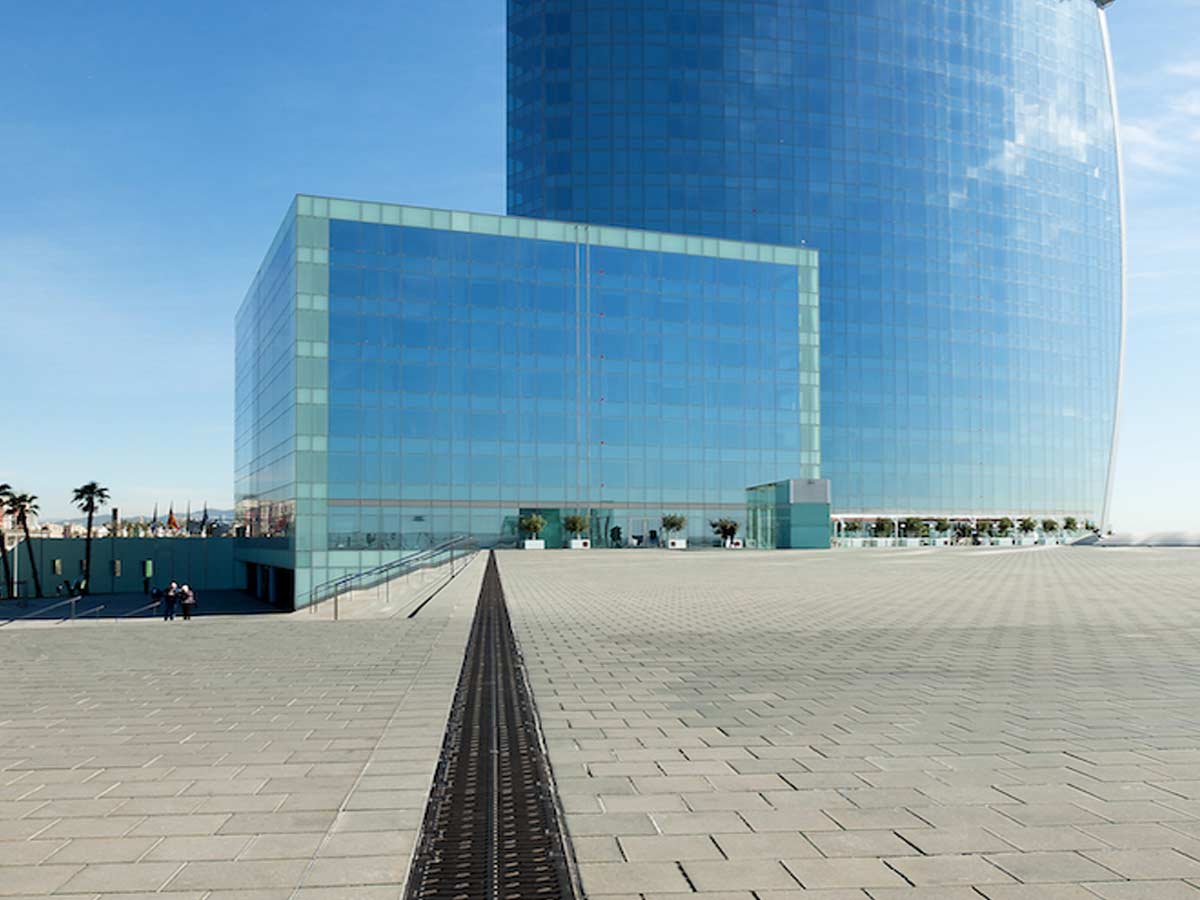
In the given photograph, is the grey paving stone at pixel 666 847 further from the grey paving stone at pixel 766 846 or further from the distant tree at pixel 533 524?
the distant tree at pixel 533 524

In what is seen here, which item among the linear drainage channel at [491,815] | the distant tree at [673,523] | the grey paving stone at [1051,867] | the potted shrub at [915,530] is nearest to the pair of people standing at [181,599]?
the linear drainage channel at [491,815]

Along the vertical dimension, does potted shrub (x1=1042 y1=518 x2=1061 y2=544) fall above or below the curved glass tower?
below

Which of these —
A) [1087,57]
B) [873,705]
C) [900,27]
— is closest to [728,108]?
[900,27]

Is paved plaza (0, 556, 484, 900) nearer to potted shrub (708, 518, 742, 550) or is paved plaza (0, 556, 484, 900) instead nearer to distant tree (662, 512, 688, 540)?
distant tree (662, 512, 688, 540)

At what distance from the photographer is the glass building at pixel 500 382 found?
60.0 metres

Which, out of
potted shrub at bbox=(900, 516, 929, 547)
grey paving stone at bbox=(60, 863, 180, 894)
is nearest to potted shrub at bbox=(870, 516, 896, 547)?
potted shrub at bbox=(900, 516, 929, 547)

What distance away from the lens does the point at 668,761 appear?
26.2 ft

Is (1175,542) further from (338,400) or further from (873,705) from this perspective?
(873,705)

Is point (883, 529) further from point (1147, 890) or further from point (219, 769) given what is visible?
point (1147, 890)

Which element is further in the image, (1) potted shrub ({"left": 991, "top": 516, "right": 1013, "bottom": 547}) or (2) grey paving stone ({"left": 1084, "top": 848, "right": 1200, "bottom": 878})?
(1) potted shrub ({"left": 991, "top": 516, "right": 1013, "bottom": 547})

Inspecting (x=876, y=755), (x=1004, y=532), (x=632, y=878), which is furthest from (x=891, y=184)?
(x=632, y=878)

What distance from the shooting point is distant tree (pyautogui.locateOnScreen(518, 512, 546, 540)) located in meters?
66.6

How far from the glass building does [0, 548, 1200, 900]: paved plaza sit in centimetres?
4454

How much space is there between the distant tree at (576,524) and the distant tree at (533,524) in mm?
Answer: 1727
